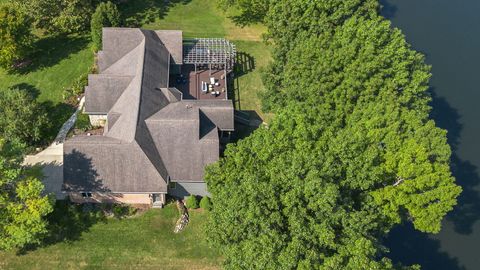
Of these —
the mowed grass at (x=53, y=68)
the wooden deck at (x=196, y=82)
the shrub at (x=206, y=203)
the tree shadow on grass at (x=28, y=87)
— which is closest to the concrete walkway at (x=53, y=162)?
the mowed grass at (x=53, y=68)

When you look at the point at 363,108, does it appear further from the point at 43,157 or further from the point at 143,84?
the point at 43,157

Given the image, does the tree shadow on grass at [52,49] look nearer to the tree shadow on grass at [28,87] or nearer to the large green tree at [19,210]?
the tree shadow on grass at [28,87]

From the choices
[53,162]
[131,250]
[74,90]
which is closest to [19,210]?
[131,250]

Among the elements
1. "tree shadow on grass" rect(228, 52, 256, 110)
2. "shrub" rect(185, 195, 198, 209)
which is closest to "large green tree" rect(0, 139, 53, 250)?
"shrub" rect(185, 195, 198, 209)

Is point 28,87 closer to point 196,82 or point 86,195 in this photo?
point 86,195

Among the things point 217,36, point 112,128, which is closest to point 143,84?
point 112,128

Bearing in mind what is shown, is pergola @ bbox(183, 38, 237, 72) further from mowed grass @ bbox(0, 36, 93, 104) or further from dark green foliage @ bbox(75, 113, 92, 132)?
dark green foliage @ bbox(75, 113, 92, 132)
